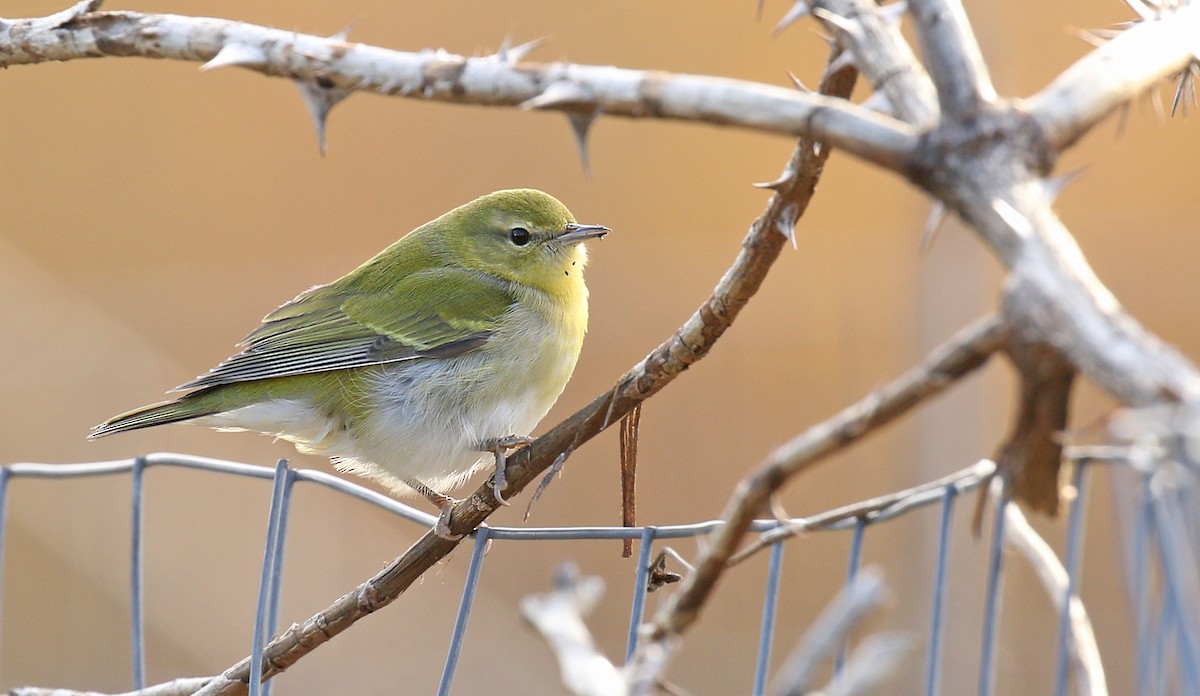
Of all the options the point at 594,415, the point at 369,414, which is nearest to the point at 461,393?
the point at 369,414

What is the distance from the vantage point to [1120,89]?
83 centimetres

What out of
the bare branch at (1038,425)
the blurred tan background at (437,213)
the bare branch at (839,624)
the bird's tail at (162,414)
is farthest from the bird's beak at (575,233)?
the blurred tan background at (437,213)

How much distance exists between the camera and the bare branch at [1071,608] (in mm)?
1132

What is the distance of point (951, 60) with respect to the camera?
83cm

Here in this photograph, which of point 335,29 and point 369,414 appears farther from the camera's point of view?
point 335,29

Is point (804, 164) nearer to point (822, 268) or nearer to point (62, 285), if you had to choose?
point (822, 268)

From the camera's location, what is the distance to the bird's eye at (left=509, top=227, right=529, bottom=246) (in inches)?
124

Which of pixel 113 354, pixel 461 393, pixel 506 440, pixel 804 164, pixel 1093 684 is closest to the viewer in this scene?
pixel 1093 684

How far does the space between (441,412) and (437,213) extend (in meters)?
4.14

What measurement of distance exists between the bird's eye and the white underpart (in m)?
0.31

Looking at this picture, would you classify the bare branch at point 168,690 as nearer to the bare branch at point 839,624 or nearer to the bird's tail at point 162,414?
the bird's tail at point 162,414

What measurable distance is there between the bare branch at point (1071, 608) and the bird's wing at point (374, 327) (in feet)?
Result: 5.75

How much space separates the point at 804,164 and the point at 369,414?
5.81 ft

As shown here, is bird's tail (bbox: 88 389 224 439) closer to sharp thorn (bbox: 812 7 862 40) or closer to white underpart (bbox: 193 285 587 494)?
white underpart (bbox: 193 285 587 494)
